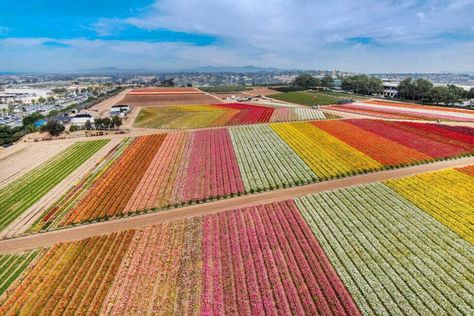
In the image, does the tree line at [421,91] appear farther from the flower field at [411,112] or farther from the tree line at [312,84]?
the tree line at [312,84]

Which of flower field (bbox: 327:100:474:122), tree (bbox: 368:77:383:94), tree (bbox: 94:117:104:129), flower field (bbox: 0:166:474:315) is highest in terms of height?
tree (bbox: 368:77:383:94)

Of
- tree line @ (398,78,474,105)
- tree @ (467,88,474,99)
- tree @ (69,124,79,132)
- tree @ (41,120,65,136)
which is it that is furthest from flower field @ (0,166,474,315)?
tree @ (467,88,474,99)

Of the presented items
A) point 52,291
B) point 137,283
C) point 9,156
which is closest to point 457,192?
point 137,283

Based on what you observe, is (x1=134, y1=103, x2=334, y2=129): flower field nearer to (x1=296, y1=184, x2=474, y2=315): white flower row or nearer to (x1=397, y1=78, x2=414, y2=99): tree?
(x1=296, y1=184, x2=474, y2=315): white flower row

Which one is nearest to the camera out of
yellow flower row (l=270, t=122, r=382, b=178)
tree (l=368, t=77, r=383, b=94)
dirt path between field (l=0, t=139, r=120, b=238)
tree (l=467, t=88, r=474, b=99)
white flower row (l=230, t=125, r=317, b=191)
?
dirt path between field (l=0, t=139, r=120, b=238)

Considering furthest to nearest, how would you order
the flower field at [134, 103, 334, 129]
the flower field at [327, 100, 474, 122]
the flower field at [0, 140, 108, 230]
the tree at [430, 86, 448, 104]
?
the tree at [430, 86, 448, 104] → the flower field at [327, 100, 474, 122] → the flower field at [134, 103, 334, 129] → the flower field at [0, 140, 108, 230]

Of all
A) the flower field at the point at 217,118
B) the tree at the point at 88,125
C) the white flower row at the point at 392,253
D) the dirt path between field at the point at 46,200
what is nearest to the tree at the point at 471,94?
the flower field at the point at 217,118

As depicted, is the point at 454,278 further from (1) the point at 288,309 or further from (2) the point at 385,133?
(2) the point at 385,133
